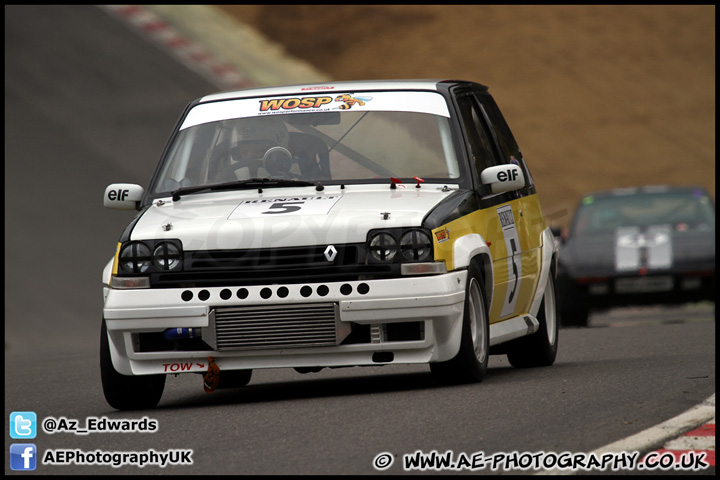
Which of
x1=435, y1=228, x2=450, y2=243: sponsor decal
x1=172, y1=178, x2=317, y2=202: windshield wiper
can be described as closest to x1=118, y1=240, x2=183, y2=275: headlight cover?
x1=172, y1=178, x2=317, y2=202: windshield wiper

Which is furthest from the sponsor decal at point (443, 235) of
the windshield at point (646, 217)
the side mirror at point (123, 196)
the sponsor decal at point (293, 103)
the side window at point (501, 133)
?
the windshield at point (646, 217)

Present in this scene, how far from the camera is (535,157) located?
1211 inches

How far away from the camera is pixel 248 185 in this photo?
8.67 meters

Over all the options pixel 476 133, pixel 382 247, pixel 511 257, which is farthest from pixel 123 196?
pixel 511 257

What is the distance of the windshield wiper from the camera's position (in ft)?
A: 28.3

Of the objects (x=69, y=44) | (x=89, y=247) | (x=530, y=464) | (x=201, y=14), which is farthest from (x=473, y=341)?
(x=201, y=14)

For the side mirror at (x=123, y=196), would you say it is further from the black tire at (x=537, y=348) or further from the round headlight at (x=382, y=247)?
the black tire at (x=537, y=348)

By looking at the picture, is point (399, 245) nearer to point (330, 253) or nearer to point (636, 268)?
point (330, 253)

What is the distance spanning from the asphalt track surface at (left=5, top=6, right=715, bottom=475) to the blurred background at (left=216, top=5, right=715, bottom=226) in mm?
11320

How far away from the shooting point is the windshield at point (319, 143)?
345 inches

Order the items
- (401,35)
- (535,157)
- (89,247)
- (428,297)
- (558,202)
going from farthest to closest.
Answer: (401,35) < (535,157) < (558,202) < (89,247) < (428,297)

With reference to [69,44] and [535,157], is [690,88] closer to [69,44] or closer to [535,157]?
[535,157]

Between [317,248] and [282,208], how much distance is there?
0.43 m

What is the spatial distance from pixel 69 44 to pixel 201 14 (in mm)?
5037
